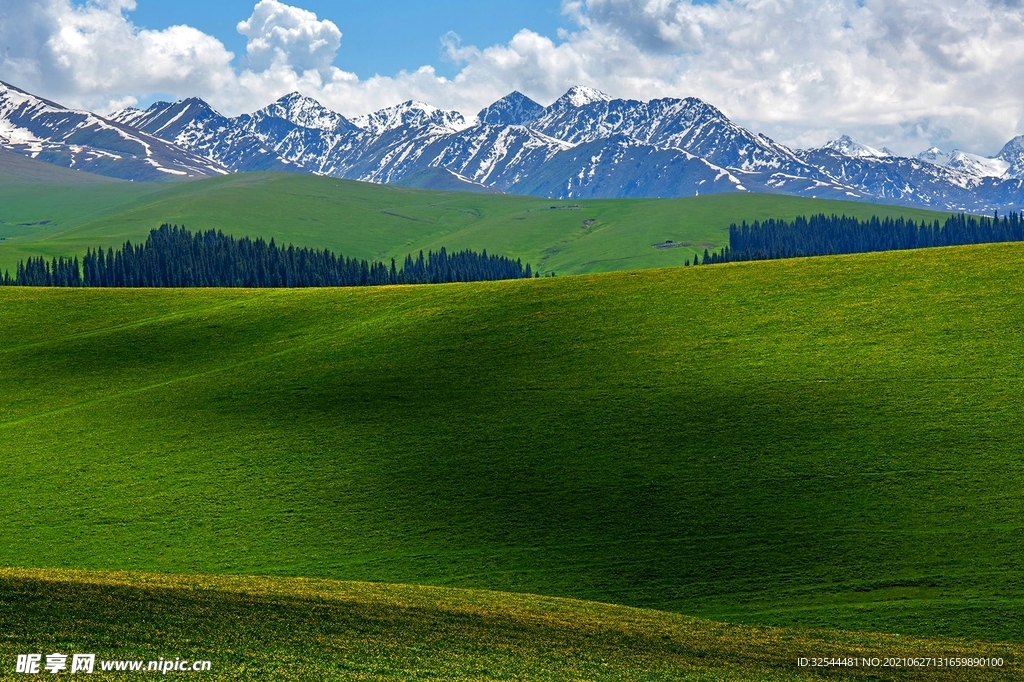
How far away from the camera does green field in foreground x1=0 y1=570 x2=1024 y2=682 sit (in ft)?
104

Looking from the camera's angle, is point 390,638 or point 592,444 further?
point 592,444

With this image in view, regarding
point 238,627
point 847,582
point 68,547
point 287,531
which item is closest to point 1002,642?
point 847,582

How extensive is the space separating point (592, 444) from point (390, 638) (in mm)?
34111

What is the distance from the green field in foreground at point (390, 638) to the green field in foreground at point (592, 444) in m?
8.04

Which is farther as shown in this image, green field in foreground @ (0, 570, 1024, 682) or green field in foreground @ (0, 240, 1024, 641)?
green field in foreground @ (0, 240, 1024, 641)

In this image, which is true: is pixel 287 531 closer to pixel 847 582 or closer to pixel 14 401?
pixel 847 582

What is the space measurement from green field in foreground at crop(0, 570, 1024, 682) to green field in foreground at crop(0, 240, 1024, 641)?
26.4 ft

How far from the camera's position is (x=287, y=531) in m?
59.7

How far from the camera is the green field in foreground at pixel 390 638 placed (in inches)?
1249

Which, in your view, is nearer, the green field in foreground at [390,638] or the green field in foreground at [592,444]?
the green field in foreground at [390,638]

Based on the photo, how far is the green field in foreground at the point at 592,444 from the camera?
5331 cm

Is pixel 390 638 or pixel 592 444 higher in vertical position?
pixel 592 444

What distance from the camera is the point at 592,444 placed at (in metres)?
67.9

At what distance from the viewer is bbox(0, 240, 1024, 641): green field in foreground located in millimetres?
53312
